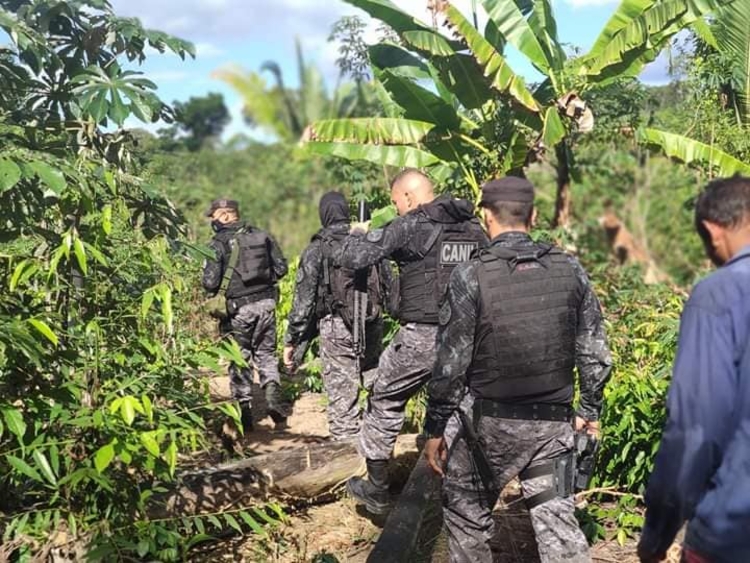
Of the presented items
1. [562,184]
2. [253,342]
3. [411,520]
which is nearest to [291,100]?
[562,184]

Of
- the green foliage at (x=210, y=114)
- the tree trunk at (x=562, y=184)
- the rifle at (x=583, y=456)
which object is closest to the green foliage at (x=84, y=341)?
the rifle at (x=583, y=456)

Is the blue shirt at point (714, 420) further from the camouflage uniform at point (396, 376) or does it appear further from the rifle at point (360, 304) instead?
the rifle at point (360, 304)

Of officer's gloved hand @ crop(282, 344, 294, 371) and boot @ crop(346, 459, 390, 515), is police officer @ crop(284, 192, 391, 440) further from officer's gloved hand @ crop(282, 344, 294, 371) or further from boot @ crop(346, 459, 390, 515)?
boot @ crop(346, 459, 390, 515)

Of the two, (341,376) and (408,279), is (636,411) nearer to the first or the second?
(408,279)

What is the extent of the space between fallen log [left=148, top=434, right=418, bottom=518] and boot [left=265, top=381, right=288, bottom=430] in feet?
5.22

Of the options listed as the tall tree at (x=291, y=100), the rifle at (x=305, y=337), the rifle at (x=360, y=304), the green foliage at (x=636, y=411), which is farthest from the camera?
the tall tree at (x=291, y=100)

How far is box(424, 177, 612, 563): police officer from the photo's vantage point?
2.76m

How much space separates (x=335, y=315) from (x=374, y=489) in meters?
1.41

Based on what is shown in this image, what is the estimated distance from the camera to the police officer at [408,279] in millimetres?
3941

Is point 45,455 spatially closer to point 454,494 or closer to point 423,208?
point 454,494

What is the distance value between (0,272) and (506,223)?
1799 millimetres

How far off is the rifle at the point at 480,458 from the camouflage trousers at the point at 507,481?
0.05 feet

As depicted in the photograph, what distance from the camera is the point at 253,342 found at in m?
5.95

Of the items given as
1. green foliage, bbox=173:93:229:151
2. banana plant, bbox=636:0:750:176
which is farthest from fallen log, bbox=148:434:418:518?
green foliage, bbox=173:93:229:151
